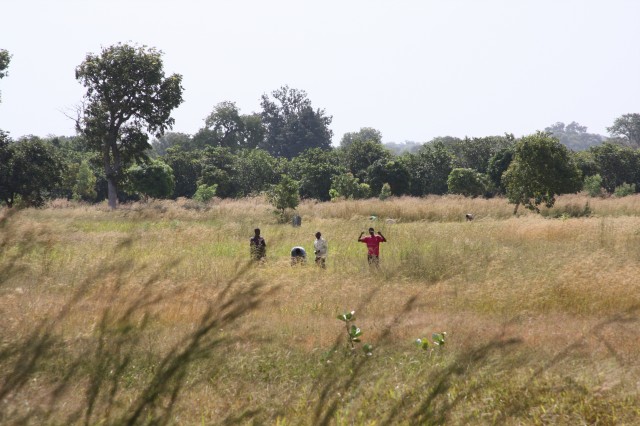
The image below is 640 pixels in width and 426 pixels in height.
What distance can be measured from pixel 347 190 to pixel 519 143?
15604 millimetres

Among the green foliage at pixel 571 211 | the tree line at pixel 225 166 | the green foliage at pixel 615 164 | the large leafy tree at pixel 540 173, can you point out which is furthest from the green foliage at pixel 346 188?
the green foliage at pixel 615 164

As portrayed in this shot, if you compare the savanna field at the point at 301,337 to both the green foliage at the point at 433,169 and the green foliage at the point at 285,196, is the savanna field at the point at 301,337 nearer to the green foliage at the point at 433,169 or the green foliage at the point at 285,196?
the green foliage at the point at 285,196

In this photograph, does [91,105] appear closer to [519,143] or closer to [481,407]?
[519,143]

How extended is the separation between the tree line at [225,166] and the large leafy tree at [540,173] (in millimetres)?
51

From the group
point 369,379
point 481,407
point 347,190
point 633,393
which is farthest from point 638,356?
point 347,190

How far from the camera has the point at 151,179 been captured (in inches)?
1731

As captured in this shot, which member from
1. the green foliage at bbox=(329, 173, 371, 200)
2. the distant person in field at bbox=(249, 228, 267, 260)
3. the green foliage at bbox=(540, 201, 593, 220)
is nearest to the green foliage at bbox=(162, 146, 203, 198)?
the green foliage at bbox=(329, 173, 371, 200)

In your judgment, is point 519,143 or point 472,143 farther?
point 472,143

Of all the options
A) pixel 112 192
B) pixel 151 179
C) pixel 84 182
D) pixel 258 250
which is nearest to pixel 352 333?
pixel 258 250

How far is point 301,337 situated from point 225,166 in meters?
51.4

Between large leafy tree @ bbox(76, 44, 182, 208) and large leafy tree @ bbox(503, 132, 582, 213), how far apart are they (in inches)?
919

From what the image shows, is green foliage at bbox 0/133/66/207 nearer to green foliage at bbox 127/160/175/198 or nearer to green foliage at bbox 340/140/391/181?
green foliage at bbox 127/160/175/198

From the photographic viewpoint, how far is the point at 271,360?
6.14 m

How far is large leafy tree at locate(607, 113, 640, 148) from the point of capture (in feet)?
518
